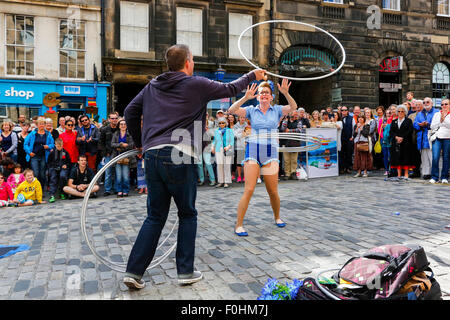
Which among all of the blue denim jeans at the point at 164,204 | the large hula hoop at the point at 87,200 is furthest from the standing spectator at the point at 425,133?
the blue denim jeans at the point at 164,204

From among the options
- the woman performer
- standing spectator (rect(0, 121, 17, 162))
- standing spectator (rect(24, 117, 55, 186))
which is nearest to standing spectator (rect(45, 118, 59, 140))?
standing spectator (rect(24, 117, 55, 186))

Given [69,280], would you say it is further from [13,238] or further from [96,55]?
[96,55]

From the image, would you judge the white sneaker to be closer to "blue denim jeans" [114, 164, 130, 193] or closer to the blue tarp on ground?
the blue tarp on ground

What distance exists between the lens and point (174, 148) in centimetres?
349

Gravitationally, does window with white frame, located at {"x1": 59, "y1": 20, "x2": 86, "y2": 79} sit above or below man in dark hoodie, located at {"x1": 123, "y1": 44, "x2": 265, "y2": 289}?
above

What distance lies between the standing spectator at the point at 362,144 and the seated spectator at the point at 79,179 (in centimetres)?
827

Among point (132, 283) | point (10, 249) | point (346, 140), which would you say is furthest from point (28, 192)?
point (346, 140)

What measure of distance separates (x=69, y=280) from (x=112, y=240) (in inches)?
60.7

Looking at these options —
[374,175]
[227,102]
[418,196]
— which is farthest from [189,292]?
[227,102]

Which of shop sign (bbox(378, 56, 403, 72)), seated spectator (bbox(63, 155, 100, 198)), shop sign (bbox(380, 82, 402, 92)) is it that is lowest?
seated spectator (bbox(63, 155, 100, 198))

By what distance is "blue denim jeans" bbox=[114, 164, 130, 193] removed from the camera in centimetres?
998

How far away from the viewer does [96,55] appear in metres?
18.8

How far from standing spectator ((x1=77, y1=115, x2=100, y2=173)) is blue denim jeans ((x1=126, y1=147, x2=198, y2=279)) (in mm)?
7936

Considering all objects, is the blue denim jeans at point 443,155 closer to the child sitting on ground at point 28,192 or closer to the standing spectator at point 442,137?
the standing spectator at point 442,137
